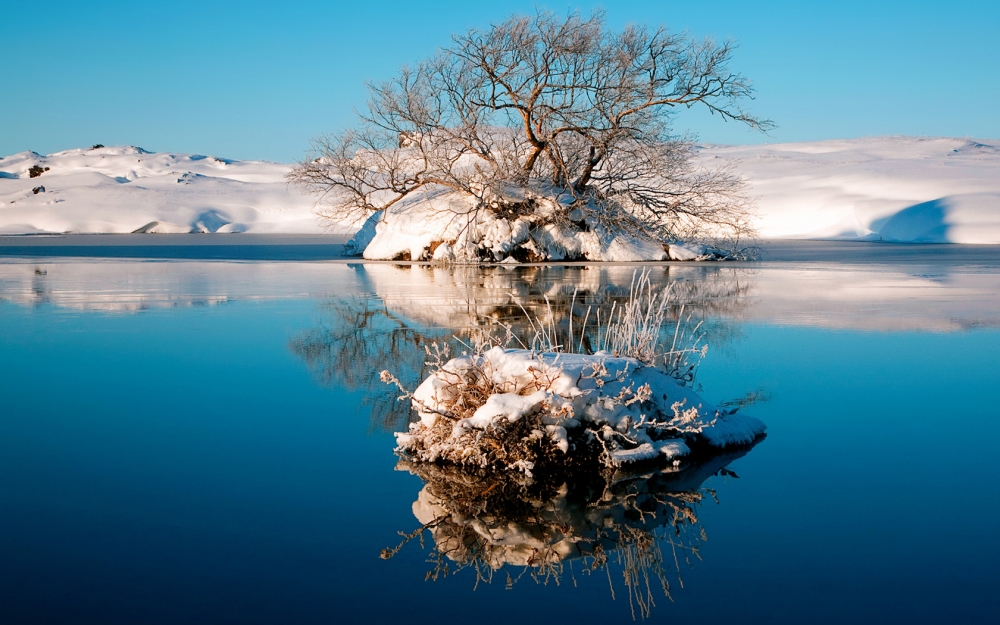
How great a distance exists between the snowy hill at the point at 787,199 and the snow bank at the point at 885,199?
0.14 ft

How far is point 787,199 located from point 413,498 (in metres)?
36.4

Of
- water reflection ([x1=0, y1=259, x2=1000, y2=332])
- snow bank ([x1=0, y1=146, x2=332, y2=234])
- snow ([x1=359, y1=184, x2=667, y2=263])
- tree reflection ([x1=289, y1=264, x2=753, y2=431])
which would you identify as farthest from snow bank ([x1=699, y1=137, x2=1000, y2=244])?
snow bank ([x1=0, y1=146, x2=332, y2=234])

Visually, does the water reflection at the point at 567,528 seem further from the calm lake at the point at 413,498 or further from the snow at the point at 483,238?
the snow at the point at 483,238

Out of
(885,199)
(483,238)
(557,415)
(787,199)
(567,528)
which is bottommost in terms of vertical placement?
(567,528)

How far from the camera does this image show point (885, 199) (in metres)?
34.9

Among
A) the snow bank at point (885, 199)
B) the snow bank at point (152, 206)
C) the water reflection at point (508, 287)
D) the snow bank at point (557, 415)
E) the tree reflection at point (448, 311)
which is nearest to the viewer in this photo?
the snow bank at point (557, 415)

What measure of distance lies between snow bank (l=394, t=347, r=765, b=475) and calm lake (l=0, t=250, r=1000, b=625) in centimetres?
21

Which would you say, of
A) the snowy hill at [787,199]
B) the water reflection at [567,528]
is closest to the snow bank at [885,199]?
the snowy hill at [787,199]

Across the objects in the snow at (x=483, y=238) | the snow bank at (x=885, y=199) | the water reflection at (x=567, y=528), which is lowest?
the water reflection at (x=567, y=528)

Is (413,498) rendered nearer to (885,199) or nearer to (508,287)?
(508,287)

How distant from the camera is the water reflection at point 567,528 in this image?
3463 millimetres

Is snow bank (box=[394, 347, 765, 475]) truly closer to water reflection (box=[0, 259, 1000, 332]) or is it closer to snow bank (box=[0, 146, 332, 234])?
water reflection (box=[0, 259, 1000, 332])

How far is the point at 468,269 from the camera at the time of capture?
18281 millimetres

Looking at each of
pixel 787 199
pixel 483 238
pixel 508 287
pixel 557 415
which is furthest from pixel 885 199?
pixel 557 415
